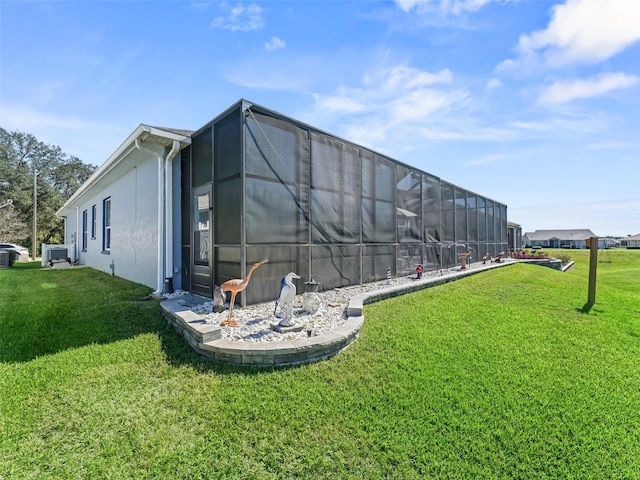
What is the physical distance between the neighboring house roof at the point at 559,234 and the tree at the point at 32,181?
247ft

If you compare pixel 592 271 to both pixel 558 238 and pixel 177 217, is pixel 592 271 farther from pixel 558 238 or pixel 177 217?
pixel 558 238

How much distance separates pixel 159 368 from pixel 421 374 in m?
2.74

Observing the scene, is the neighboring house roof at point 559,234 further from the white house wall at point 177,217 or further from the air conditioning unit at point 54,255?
the air conditioning unit at point 54,255

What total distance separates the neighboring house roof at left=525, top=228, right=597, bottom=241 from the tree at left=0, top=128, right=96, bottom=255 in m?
75.3

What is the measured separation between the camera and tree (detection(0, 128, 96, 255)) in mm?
22688

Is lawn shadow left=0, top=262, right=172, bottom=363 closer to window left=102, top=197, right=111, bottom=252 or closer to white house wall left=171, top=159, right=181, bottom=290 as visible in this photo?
white house wall left=171, top=159, right=181, bottom=290

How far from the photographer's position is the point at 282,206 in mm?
5410

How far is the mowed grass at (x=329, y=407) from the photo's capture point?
6.43ft

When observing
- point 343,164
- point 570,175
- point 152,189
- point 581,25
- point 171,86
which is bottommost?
point 152,189

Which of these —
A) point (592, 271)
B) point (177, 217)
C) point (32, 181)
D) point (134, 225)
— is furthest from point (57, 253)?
point (592, 271)

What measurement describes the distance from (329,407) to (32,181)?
32.3 m

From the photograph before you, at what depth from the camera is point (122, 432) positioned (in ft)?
7.06

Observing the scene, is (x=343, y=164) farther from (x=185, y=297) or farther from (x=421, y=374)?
(x=421, y=374)

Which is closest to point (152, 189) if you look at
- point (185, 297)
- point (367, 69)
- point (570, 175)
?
point (185, 297)
